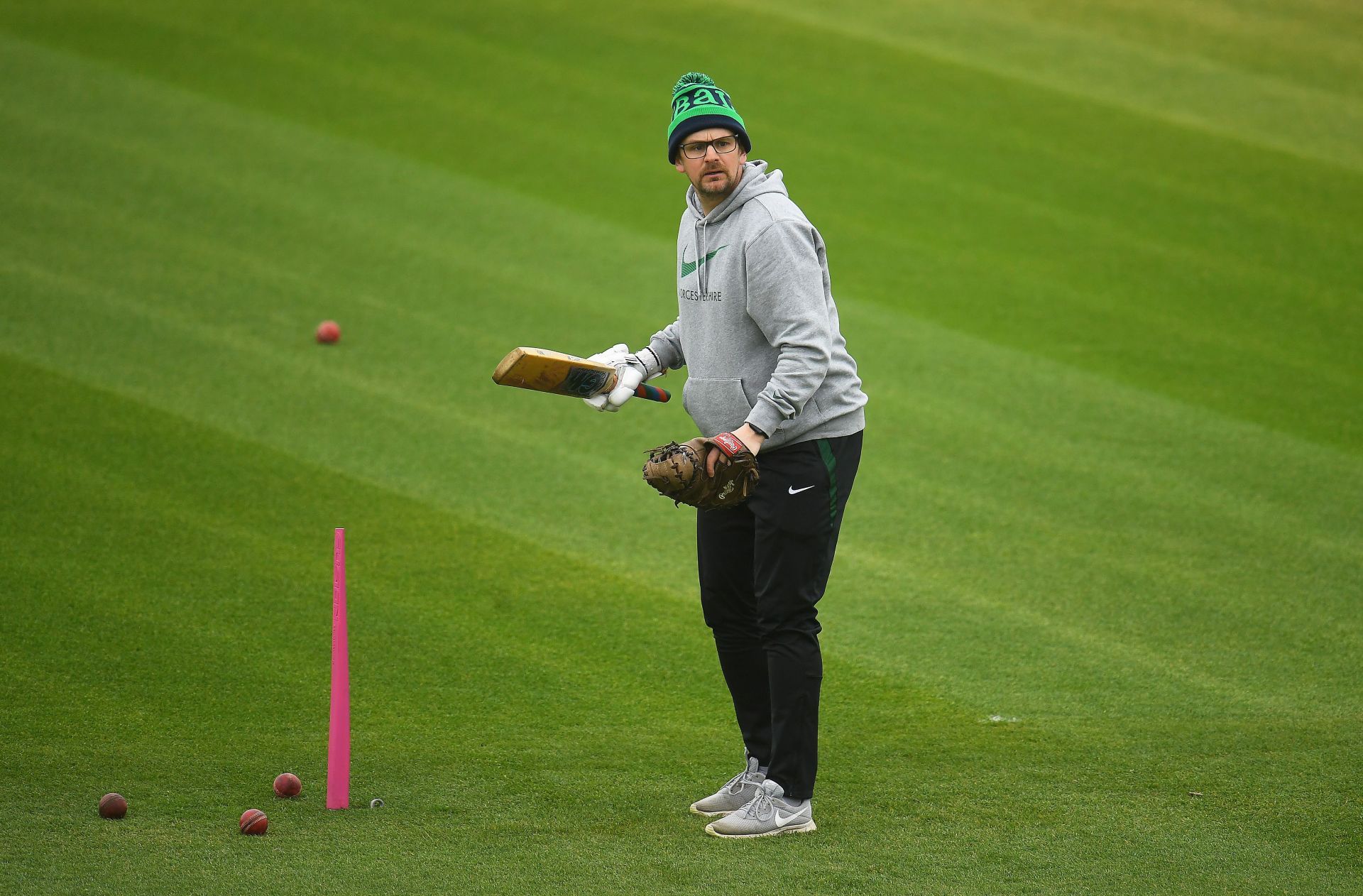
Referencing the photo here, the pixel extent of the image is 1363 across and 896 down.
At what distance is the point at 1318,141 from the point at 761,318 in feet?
34.9

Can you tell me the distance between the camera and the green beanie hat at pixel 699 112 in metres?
4.14

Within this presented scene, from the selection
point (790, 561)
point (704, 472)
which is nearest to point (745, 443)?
point (704, 472)

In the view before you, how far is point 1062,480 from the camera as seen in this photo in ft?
24.8

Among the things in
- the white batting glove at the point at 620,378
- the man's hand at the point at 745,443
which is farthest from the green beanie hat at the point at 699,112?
the man's hand at the point at 745,443

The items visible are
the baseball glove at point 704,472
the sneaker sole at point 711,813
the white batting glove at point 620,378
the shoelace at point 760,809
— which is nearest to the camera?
the baseball glove at point 704,472

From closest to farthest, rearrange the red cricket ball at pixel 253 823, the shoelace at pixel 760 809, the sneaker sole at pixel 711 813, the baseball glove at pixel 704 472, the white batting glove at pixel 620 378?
the baseball glove at pixel 704 472 < the red cricket ball at pixel 253 823 < the shoelace at pixel 760 809 < the sneaker sole at pixel 711 813 < the white batting glove at pixel 620 378

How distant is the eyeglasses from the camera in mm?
4145

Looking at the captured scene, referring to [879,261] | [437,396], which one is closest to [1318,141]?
[879,261]

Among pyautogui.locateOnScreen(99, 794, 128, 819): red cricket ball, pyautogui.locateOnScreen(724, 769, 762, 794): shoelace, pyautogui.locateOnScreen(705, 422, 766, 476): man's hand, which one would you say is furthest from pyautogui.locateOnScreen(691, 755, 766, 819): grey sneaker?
pyautogui.locateOnScreen(99, 794, 128, 819): red cricket ball

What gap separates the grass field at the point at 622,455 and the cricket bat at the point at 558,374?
4.21 feet

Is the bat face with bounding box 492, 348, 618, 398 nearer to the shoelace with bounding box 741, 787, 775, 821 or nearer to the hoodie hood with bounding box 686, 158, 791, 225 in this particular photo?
the hoodie hood with bounding box 686, 158, 791, 225

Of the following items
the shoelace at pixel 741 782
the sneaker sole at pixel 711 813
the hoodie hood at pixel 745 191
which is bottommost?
the sneaker sole at pixel 711 813

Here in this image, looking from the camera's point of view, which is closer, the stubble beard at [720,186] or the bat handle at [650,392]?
the stubble beard at [720,186]

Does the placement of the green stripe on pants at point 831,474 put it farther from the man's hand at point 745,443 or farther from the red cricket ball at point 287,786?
the red cricket ball at point 287,786
